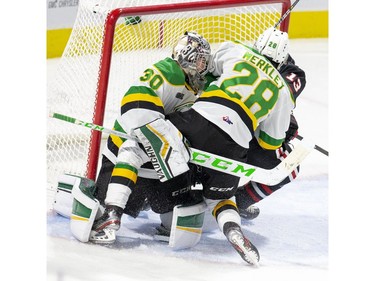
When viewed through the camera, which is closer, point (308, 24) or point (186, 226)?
point (186, 226)

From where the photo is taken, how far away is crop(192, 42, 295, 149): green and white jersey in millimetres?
2596

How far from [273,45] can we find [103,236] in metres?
0.65

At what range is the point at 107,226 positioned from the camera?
2668 millimetres

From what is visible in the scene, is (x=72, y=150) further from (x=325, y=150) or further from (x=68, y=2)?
(x=325, y=150)

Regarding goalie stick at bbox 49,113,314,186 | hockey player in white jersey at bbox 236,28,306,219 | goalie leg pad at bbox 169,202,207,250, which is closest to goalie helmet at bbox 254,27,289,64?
hockey player in white jersey at bbox 236,28,306,219

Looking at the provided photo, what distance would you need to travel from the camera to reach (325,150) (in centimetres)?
312

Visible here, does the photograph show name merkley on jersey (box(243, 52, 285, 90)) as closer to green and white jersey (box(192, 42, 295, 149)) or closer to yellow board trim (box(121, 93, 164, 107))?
green and white jersey (box(192, 42, 295, 149))

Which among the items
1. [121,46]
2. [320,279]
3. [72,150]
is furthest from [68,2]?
[320,279]

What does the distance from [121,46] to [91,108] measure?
21 cm

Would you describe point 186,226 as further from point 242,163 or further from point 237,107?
point 237,107

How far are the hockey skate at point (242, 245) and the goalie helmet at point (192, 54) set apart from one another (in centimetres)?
40

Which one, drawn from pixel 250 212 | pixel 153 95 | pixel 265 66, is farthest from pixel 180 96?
pixel 250 212

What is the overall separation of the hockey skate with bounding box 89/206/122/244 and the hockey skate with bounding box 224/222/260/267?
0.92 feet

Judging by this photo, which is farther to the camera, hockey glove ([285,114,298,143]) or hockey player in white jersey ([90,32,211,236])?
hockey glove ([285,114,298,143])
